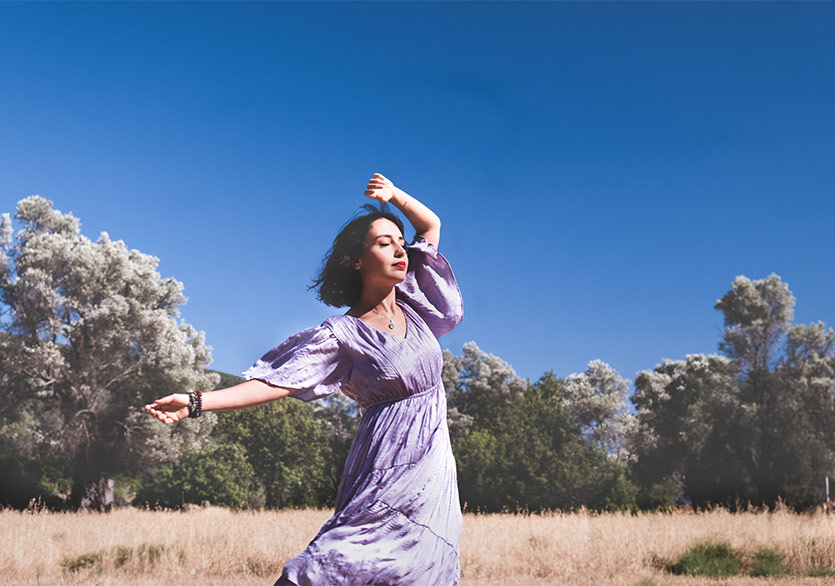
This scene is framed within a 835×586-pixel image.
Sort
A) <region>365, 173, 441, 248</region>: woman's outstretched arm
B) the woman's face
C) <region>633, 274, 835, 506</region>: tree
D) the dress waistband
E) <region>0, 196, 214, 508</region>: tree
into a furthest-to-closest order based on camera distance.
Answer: <region>633, 274, 835, 506</region>: tree < <region>0, 196, 214, 508</region>: tree < <region>365, 173, 441, 248</region>: woman's outstretched arm < the woman's face < the dress waistband

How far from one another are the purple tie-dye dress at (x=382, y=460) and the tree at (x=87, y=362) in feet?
75.9

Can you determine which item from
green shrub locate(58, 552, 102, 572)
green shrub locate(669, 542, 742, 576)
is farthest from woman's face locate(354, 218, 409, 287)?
green shrub locate(669, 542, 742, 576)

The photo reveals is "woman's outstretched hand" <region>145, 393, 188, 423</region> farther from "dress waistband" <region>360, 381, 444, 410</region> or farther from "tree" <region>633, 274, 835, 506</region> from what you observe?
"tree" <region>633, 274, 835, 506</region>

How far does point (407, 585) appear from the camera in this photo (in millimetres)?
2756

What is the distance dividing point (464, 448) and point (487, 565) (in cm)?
2044

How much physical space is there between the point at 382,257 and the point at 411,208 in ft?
1.26

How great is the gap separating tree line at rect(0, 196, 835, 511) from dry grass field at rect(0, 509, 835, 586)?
831 cm

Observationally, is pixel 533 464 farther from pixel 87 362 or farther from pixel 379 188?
pixel 379 188

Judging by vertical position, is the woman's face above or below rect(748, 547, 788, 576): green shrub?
above

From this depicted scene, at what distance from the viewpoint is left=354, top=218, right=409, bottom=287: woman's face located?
3.25 m

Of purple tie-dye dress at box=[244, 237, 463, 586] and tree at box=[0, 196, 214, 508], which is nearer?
purple tie-dye dress at box=[244, 237, 463, 586]

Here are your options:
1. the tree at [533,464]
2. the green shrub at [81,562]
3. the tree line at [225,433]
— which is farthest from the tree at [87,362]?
the green shrub at [81,562]

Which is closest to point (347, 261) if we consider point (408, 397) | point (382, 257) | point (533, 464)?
point (382, 257)

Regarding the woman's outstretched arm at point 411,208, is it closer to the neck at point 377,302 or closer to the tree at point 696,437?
the neck at point 377,302
